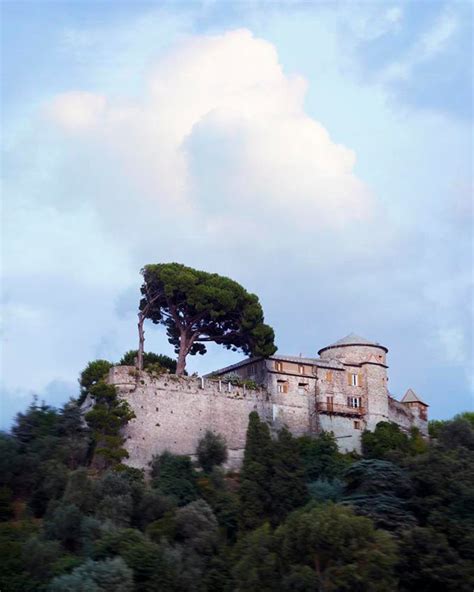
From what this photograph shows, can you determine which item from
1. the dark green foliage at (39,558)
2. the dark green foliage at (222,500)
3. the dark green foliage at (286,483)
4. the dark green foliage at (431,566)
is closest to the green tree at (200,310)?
the dark green foliage at (222,500)

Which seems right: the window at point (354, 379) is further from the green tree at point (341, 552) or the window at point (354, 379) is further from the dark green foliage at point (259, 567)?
the green tree at point (341, 552)

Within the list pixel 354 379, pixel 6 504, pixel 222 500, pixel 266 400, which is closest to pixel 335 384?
pixel 354 379

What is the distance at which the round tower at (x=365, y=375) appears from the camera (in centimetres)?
6344

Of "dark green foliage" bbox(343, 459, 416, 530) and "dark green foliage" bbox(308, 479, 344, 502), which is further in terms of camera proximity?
"dark green foliage" bbox(308, 479, 344, 502)

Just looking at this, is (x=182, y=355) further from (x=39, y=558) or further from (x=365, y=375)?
(x=39, y=558)

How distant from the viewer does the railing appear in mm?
62281

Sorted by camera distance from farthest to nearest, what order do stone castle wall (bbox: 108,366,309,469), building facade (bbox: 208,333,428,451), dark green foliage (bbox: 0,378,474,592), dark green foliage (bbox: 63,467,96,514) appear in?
building facade (bbox: 208,333,428,451)
stone castle wall (bbox: 108,366,309,469)
dark green foliage (bbox: 63,467,96,514)
dark green foliage (bbox: 0,378,474,592)

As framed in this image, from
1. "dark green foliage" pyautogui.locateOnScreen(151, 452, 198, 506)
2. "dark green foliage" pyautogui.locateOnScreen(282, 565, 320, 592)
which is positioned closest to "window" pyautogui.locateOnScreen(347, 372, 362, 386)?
"dark green foliage" pyautogui.locateOnScreen(151, 452, 198, 506)

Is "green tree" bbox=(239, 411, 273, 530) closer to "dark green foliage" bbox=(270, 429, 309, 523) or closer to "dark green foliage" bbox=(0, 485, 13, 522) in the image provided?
"dark green foliage" bbox=(270, 429, 309, 523)

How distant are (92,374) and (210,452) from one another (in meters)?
9.74

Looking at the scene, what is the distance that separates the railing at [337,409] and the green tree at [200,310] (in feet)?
14.8

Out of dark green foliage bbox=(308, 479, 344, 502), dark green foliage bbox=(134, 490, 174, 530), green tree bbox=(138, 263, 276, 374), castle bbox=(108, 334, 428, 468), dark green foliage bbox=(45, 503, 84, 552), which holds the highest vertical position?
green tree bbox=(138, 263, 276, 374)

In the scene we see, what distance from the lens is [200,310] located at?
195 feet

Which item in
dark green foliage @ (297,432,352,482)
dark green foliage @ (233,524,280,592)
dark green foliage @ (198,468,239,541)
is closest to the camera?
dark green foliage @ (233,524,280,592)
